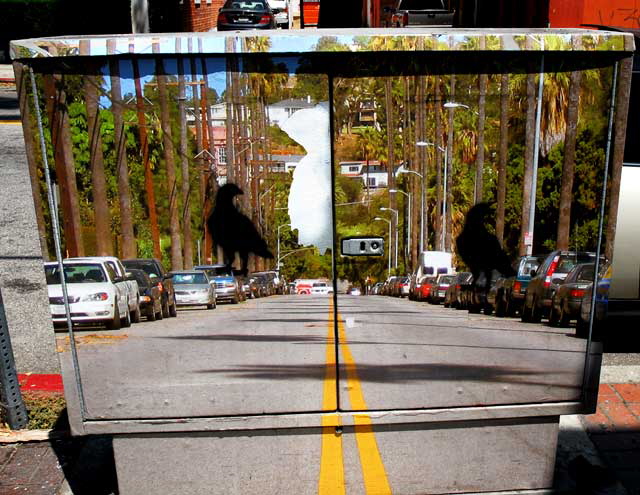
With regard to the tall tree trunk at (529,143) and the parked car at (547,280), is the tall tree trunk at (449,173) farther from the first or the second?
the parked car at (547,280)

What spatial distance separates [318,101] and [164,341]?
1.23 metres

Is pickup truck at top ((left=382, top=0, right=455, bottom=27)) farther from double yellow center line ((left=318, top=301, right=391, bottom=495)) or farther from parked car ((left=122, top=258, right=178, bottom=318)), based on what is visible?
parked car ((left=122, top=258, right=178, bottom=318))

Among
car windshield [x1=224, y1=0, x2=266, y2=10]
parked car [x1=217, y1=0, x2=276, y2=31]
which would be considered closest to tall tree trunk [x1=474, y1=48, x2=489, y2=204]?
parked car [x1=217, y1=0, x2=276, y2=31]

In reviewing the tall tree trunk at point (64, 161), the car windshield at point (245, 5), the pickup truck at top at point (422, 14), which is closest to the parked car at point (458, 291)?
the tall tree trunk at point (64, 161)

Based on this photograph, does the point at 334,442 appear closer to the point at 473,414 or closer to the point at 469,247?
the point at 473,414

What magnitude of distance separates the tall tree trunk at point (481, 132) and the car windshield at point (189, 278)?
1.22 metres

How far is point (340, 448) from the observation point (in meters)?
3.60

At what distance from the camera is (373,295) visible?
11.0 feet

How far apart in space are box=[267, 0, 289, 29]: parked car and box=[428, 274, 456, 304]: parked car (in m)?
29.1

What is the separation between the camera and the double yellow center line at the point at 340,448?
345 centimetres

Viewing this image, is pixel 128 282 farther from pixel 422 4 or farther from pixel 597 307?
pixel 422 4

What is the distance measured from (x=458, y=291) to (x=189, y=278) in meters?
1.18

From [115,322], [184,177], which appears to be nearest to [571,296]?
[184,177]

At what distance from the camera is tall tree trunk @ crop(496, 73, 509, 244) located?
3.11 meters
